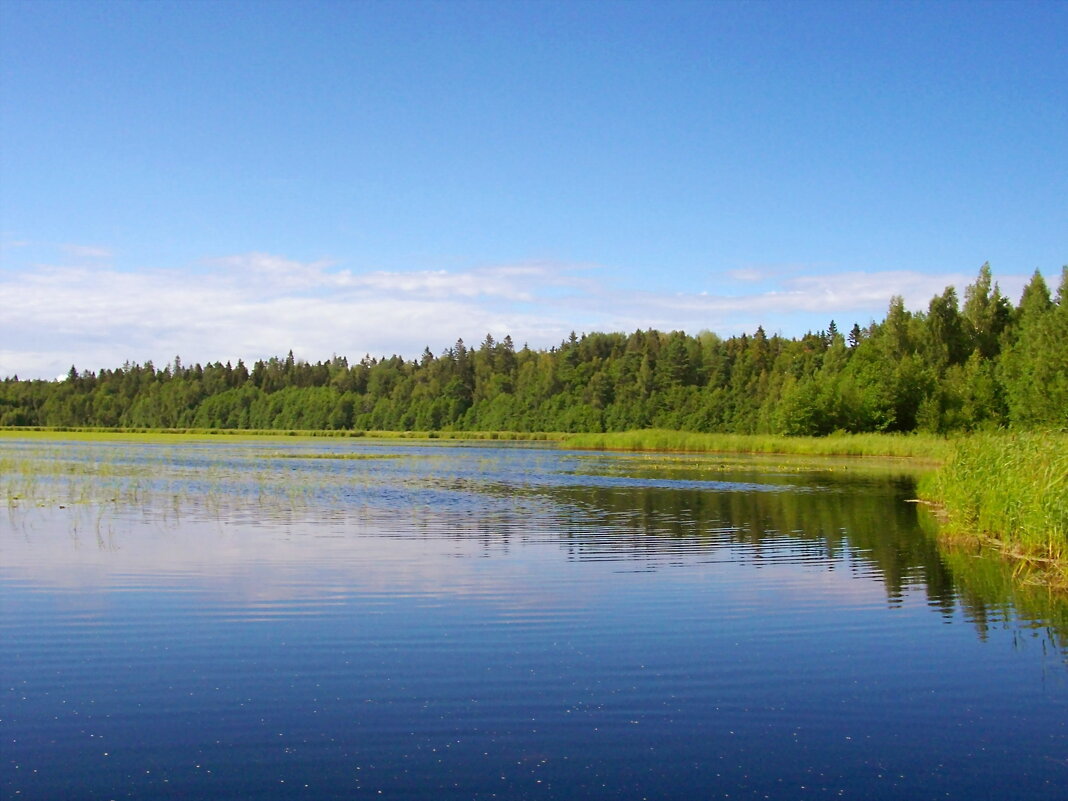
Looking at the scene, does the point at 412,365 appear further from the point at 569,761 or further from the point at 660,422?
the point at 569,761

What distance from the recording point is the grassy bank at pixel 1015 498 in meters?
17.4

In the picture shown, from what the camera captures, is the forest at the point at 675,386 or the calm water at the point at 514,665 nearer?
the calm water at the point at 514,665

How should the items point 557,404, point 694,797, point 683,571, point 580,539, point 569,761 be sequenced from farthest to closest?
point 557,404, point 580,539, point 683,571, point 569,761, point 694,797

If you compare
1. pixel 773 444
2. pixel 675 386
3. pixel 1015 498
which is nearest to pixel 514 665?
pixel 1015 498

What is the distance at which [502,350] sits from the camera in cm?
18162

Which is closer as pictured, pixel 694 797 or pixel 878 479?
pixel 694 797

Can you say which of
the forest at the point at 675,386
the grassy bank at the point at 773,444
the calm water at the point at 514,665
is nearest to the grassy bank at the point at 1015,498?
the calm water at the point at 514,665

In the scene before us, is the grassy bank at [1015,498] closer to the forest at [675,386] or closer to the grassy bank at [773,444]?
the forest at [675,386]

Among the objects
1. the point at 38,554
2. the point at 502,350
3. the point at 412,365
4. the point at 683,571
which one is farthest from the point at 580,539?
the point at 412,365

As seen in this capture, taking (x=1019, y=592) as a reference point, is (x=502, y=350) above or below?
above

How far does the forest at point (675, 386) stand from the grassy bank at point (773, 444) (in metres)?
5.83

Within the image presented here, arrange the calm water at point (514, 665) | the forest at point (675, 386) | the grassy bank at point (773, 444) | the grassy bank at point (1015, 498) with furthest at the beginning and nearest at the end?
the forest at point (675, 386), the grassy bank at point (773, 444), the grassy bank at point (1015, 498), the calm water at point (514, 665)

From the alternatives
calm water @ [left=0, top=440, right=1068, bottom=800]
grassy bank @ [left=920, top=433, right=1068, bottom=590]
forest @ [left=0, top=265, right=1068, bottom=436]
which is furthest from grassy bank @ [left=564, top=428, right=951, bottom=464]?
calm water @ [left=0, top=440, right=1068, bottom=800]

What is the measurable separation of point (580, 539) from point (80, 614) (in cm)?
1153
